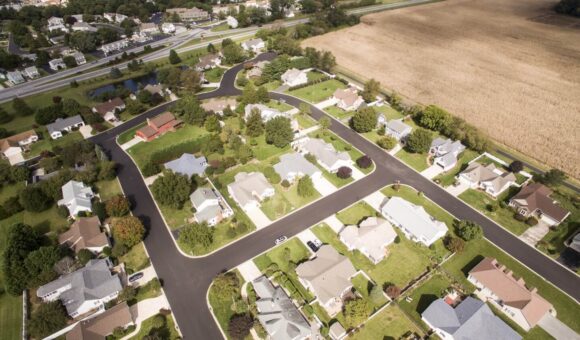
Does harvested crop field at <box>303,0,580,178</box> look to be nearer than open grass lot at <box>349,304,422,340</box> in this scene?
No

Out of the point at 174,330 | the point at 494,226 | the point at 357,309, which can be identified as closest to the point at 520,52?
the point at 494,226

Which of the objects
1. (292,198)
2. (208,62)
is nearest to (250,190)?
(292,198)

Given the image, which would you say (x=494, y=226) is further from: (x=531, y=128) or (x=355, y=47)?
(x=355, y=47)

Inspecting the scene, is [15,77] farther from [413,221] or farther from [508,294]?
[508,294]

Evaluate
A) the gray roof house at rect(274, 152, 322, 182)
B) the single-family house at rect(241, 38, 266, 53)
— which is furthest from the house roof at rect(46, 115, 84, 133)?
the single-family house at rect(241, 38, 266, 53)

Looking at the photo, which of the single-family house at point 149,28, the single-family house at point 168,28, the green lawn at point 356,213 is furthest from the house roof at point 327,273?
the single-family house at point 149,28

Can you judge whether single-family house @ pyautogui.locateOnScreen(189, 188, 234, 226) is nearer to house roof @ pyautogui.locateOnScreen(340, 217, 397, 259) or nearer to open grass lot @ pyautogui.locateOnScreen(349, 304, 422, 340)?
house roof @ pyautogui.locateOnScreen(340, 217, 397, 259)
